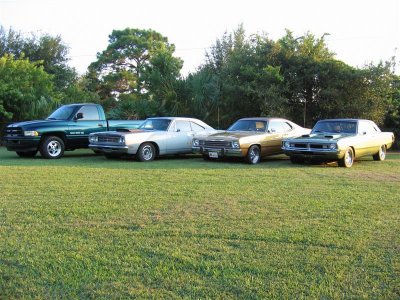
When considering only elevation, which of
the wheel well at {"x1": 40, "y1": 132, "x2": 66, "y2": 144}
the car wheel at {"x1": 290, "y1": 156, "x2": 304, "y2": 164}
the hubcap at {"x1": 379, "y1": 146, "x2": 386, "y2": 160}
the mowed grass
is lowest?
the mowed grass

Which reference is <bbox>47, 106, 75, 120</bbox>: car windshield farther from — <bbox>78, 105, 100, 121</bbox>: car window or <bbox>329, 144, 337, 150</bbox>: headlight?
<bbox>329, 144, 337, 150</bbox>: headlight

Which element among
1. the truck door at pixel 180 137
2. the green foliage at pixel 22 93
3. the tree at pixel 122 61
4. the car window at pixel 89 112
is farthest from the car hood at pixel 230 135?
the tree at pixel 122 61

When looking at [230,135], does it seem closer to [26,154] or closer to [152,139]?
[152,139]

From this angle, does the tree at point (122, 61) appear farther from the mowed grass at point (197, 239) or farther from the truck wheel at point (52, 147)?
the mowed grass at point (197, 239)

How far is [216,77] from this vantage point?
23750mm

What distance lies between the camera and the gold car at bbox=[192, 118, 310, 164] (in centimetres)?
1400

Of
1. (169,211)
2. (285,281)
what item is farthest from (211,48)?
(285,281)

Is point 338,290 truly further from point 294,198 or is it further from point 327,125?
point 327,125

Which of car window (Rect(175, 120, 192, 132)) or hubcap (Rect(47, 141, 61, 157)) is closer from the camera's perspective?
hubcap (Rect(47, 141, 61, 157))

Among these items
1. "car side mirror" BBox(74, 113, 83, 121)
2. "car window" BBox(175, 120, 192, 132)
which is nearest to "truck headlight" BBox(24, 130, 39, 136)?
"car side mirror" BBox(74, 113, 83, 121)

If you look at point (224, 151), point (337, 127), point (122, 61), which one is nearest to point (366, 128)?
point (337, 127)

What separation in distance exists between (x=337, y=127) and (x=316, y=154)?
70.6 inches

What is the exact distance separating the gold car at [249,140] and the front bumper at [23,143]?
16.1 feet

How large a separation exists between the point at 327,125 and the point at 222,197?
7.90 metres
